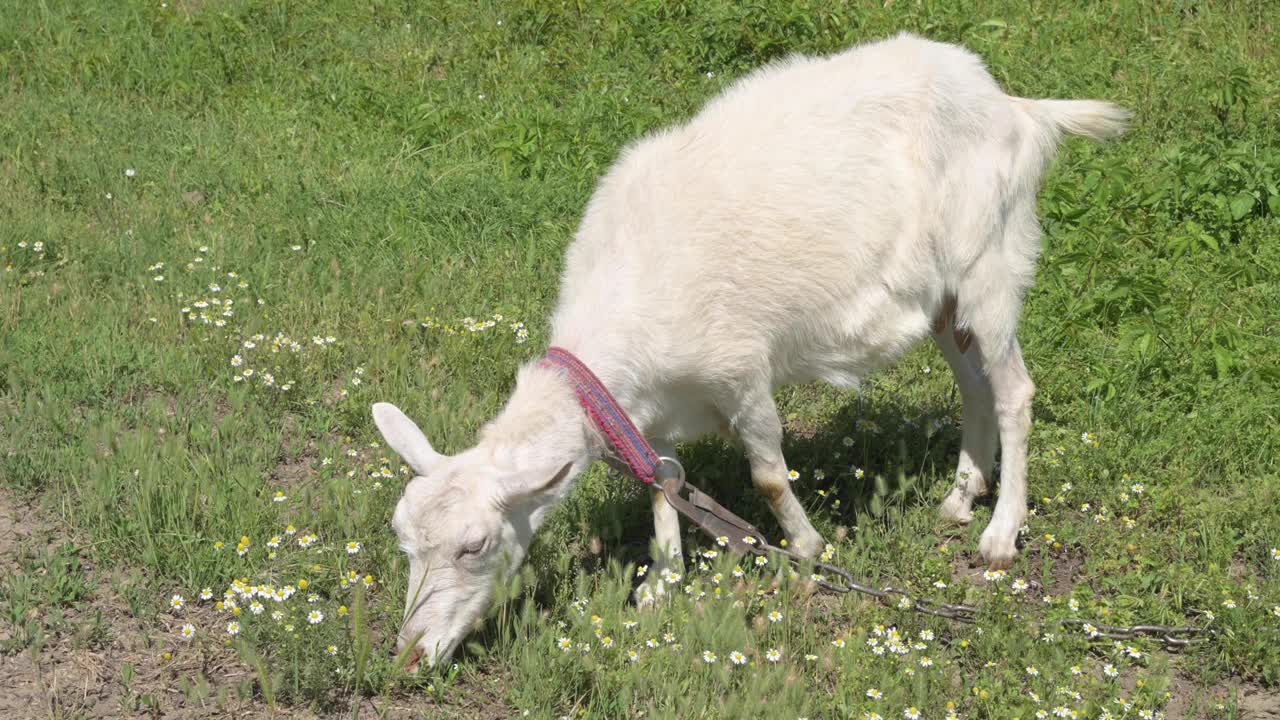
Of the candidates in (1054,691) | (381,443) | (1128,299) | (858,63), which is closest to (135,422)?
(381,443)

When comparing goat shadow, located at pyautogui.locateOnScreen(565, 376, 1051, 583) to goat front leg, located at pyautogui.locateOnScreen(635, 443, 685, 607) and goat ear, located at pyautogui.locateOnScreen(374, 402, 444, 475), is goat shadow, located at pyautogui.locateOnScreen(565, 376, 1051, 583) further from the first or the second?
goat ear, located at pyautogui.locateOnScreen(374, 402, 444, 475)

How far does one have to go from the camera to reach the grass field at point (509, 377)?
4371 mm

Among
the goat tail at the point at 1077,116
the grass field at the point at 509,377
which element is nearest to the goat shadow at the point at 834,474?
the grass field at the point at 509,377

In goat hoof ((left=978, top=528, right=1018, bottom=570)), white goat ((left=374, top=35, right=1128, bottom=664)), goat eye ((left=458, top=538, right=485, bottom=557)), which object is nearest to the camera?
goat eye ((left=458, top=538, right=485, bottom=557))

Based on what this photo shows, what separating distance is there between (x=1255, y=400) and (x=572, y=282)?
2984 mm

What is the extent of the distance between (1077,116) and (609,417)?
250 cm

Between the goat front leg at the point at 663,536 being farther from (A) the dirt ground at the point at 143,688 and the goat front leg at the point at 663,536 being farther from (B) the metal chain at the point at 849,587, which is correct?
(A) the dirt ground at the point at 143,688

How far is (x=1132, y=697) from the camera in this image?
4.32 metres

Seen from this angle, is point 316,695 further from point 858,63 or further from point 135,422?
point 858,63

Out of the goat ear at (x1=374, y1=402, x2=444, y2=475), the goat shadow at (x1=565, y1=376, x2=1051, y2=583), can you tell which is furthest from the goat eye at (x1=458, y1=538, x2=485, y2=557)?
the goat shadow at (x1=565, y1=376, x2=1051, y2=583)

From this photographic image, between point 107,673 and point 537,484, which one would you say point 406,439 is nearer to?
point 537,484

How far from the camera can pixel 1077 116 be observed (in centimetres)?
553

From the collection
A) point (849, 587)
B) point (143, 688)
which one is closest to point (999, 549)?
point (849, 587)

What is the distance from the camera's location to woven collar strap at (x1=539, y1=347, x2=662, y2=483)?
440cm
